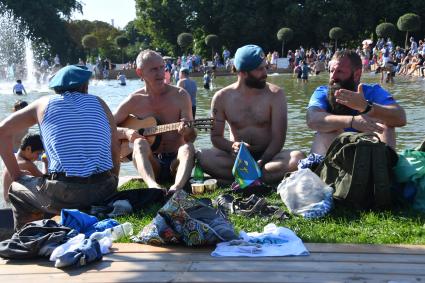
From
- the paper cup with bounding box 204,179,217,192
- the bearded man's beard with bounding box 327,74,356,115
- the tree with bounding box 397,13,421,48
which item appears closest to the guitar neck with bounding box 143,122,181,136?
the paper cup with bounding box 204,179,217,192

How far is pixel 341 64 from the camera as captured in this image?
16.5 ft

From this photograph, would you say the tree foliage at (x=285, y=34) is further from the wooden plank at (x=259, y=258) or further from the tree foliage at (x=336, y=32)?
the wooden plank at (x=259, y=258)

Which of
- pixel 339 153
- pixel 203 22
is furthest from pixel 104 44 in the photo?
pixel 339 153

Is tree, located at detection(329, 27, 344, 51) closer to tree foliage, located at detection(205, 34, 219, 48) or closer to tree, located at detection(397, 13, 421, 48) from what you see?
tree, located at detection(397, 13, 421, 48)

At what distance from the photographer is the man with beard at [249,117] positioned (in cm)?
571

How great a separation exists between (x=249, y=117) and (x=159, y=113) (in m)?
1.12

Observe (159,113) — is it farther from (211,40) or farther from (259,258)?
(211,40)

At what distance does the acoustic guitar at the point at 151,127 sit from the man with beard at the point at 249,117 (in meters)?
0.22

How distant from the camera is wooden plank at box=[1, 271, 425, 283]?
2926 millimetres

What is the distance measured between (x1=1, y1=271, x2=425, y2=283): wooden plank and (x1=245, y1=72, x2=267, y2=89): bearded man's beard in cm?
306

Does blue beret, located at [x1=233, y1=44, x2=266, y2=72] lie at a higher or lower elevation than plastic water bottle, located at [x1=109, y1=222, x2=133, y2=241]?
higher

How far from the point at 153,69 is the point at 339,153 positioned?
2.61 meters

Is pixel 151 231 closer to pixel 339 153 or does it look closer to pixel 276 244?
pixel 276 244

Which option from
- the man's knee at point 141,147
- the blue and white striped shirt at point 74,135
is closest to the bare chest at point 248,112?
the man's knee at point 141,147
